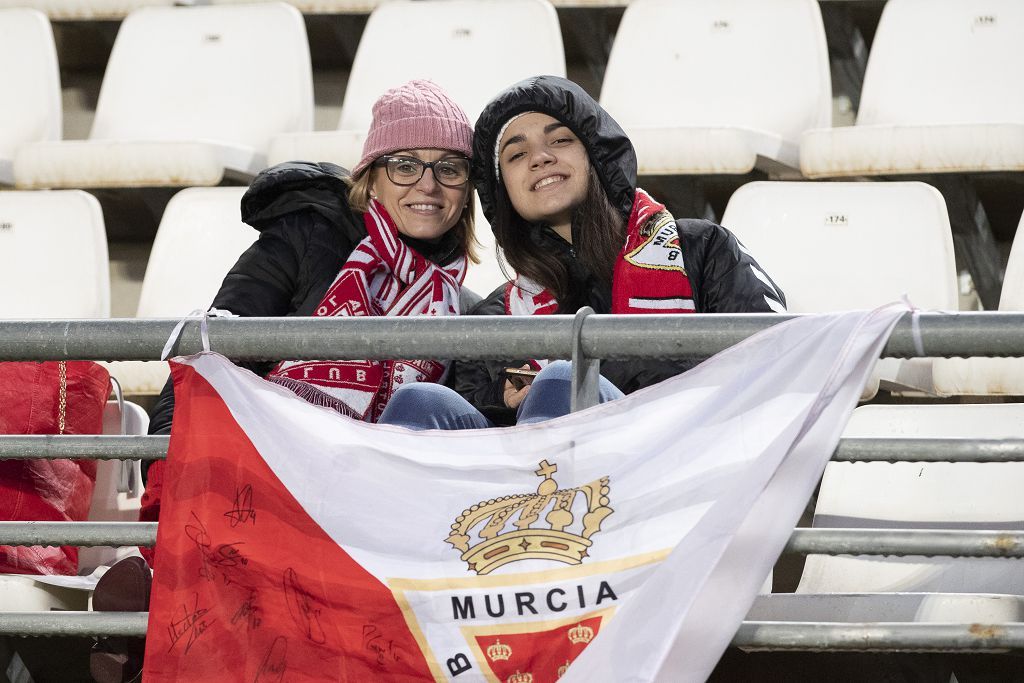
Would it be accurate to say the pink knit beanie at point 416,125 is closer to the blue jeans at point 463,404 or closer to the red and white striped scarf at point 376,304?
the red and white striped scarf at point 376,304

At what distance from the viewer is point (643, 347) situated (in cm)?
127

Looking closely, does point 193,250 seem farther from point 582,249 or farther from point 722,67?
point 722,67

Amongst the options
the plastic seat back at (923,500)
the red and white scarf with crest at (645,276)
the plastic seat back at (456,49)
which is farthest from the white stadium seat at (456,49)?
the plastic seat back at (923,500)

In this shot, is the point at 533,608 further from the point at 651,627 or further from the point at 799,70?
the point at 799,70

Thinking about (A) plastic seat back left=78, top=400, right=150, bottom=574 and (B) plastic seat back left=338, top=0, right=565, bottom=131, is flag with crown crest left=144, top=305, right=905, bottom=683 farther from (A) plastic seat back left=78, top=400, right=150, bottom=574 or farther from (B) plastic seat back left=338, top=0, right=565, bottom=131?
(B) plastic seat back left=338, top=0, right=565, bottom=131

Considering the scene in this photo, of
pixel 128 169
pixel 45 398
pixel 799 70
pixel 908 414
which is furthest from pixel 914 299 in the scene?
pixel 128 169

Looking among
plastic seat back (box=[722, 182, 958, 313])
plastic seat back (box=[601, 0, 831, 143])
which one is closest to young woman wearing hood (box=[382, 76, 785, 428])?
plastic seat back (box=[722, 182, 958, 313])

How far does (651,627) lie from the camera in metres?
1.22

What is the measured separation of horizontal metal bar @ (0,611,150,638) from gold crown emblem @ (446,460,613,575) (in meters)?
0.38

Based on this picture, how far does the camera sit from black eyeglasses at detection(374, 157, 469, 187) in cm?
204

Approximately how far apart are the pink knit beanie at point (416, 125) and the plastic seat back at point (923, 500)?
29.5 inches

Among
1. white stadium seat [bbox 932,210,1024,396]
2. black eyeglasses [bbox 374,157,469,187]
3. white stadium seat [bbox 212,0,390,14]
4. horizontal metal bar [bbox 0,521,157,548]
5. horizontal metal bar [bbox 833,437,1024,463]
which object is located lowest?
horizontal metal bar [bbox 0,521,157,548]

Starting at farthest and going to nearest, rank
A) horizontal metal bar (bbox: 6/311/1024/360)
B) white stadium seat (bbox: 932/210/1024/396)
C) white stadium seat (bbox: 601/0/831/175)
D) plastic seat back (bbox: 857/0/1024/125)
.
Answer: white stadium seat (bbox: 601/0/831/175)
plastic seat back (bbox: 857/0/1024/125)
white stadium seat (bbox: 932/210/1024/396)
horizontal metal bar (bbox: 6/311/1024/360)

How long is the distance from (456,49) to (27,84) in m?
1.04
